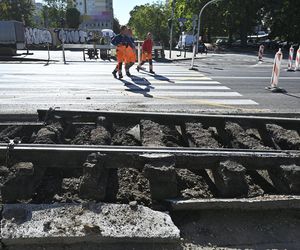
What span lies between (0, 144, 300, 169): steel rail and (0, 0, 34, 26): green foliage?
56.7 m

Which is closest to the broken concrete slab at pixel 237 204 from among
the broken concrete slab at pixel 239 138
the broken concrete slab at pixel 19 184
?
the broken concrete slab at pixel 239 138

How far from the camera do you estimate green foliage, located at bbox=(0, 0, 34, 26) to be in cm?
5825

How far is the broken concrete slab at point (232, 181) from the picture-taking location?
3506mm

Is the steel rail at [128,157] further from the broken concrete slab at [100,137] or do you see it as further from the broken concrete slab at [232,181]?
the broken concrete slab at [100,137]

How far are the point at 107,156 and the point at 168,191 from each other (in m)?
0.75

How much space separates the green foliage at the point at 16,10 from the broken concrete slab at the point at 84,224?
57.7 metres

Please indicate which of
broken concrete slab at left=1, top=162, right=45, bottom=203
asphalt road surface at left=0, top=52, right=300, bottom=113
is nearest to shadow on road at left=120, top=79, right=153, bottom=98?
asphalt road surface at left=0, top=52, right=300, bottom=113

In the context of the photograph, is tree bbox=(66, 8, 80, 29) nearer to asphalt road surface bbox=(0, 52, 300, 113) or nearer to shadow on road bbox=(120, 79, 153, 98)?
asphalt road surface bbox=(0, 52, 300, 113)

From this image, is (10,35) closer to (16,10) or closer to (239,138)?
(239,138)

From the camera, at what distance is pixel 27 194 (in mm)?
3396

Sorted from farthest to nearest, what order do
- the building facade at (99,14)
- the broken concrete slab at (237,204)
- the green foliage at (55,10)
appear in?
1. the building facade at (99,14)
2. the green foliage at (55,10)
3. the broken concrete slab at (237,204)

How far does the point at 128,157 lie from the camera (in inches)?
148

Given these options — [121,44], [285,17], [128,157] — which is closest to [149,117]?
[128,157]

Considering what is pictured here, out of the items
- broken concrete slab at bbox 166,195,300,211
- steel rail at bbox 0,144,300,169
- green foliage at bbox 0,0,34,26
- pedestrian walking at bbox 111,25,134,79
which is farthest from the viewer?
green foliage at bbox 0,0,34,26
